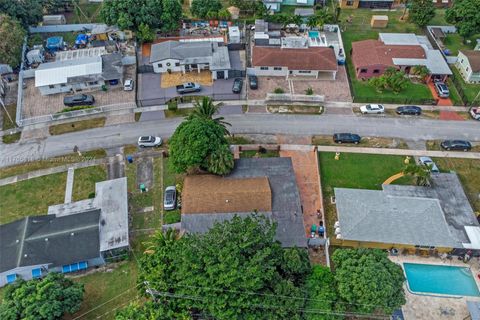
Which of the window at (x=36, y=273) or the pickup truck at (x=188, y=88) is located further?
the pickup truck at (x=188, y=88)

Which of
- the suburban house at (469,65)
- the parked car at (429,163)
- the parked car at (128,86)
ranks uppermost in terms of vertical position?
the suburban house at (469,65)

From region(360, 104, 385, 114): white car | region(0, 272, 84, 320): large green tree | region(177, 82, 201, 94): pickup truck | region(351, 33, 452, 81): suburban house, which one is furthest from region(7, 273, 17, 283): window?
region(351, 33, 452, 81): suburban house

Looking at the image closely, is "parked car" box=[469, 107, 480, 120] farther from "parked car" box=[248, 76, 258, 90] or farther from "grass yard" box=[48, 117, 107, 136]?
"grass yard" box=[48, 117, 107, 136]

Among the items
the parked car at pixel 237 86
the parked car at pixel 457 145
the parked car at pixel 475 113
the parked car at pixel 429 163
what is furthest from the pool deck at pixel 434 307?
the parked car at pixel 237 86

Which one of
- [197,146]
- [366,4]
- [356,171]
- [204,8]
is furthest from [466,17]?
[197,146]

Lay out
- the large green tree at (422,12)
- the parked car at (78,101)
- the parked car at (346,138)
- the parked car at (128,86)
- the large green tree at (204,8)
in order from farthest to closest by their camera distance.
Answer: the large green tree at (204,8) < the large green tree at (422,12) < the parked car at (128,86) < the parked car at (78,101) < the parked car at (346,138)

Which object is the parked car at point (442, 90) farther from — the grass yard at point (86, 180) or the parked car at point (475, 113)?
the grass yard at point (86, 180)

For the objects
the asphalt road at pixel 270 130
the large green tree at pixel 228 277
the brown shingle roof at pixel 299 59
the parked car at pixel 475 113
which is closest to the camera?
the large green tree at pixel 228 277

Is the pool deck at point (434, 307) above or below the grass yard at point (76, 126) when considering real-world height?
below
